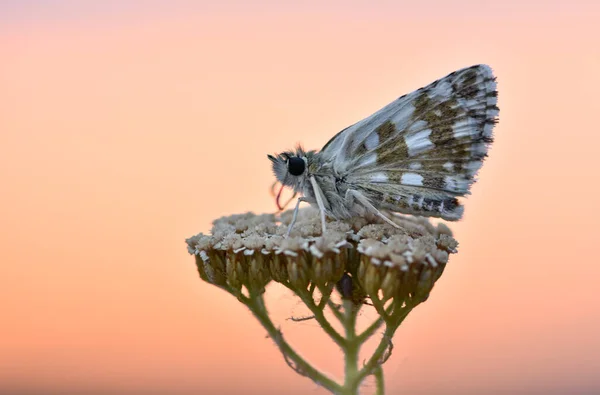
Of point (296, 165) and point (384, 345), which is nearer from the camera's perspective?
point (384, 345)

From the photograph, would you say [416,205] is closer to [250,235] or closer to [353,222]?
[353,222]

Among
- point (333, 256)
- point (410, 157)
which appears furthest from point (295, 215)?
point (410, 157)

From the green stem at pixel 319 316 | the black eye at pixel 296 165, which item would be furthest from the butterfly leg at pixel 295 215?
the green stem at pixel 319 316

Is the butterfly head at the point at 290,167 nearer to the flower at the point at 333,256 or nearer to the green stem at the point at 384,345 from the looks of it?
the flower at the point at 333,256

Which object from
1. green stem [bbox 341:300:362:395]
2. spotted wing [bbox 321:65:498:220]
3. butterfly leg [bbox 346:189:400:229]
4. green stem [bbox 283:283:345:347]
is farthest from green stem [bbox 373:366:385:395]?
spotted wing [bbox 321:65:498:220]

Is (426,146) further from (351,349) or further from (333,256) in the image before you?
(351,349)

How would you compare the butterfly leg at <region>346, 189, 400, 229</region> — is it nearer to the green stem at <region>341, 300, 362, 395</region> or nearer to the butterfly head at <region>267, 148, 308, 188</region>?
the butterfly head at <region>267, 148, 308, 188</region>

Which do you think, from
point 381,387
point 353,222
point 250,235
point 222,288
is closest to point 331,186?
point 353,222

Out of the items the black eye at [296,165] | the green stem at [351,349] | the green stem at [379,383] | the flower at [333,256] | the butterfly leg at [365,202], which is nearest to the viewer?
the flower at [333,256]
